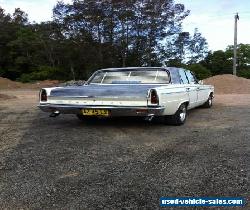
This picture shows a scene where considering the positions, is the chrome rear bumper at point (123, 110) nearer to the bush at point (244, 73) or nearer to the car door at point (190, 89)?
the car door at point (190, 89)

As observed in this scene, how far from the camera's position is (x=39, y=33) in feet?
177

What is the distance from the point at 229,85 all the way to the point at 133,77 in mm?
19163

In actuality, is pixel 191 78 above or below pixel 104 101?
above

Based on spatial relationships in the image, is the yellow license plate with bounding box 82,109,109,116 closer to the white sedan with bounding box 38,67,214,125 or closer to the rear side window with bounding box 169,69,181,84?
the white sedan with bounding box 38,67,214,125

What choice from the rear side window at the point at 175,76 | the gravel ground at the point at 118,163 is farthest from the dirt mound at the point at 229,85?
the gravel ground at the point at 118,163

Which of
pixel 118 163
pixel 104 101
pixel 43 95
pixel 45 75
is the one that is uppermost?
pixel 45 75

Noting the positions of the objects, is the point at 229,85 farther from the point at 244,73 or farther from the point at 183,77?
the point at 244,73

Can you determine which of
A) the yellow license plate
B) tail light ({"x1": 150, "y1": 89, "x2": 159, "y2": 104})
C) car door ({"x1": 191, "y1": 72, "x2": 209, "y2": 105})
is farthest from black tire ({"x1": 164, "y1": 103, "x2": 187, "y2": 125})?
car door ({"x1": 191, "y1": 72, "x2": 209, "y2": 105})

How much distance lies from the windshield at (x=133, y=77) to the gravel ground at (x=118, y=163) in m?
1.12

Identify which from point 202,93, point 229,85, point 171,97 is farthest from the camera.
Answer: point 229,85

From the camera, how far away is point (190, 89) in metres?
10.0

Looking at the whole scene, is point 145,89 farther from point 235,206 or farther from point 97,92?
point 235,206

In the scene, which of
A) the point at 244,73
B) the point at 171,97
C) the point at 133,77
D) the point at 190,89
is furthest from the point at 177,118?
the point at 244,73

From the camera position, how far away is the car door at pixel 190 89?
992cm
